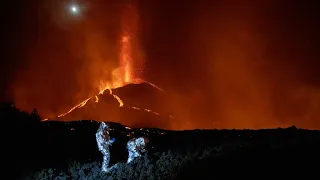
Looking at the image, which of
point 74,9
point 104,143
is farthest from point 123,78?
point 104,143

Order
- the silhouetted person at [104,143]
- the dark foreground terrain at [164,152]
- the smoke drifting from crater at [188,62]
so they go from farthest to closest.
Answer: the smoke drifting from crater at [188,62], the silhouetted person at [104,143], the dark foreground terrain at [164,152]

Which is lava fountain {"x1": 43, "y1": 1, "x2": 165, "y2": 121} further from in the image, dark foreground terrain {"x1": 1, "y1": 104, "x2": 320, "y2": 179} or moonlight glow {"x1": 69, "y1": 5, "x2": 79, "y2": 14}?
dark foreground terrain {"x1": 1, "y1": 104, "x2": 320, "y2": 179}

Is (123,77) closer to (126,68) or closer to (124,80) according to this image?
(124,80)

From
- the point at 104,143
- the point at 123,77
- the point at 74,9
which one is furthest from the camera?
the point at 123,77

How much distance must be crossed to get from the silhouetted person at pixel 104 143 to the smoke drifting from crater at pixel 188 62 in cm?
1144

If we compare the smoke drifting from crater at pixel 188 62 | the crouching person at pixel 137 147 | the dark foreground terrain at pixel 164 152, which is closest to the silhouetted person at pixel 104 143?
the dark foreground terrain at pixel 164 152

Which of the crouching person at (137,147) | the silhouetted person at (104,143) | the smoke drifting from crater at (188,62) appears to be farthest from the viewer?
the smoke drifting from crater at (188,62)

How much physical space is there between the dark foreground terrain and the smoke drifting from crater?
10.7 metres

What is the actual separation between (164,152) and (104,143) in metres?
1.17

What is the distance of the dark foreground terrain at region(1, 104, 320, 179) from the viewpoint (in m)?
5.48

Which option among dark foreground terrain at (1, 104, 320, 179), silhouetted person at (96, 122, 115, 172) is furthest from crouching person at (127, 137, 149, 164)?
silhouetted person at (96, 122, 115, 172)

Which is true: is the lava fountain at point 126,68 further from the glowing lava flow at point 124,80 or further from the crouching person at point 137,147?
the crouching person at point 137,147

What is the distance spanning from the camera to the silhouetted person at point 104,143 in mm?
6668

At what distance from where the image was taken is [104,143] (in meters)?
6.75
